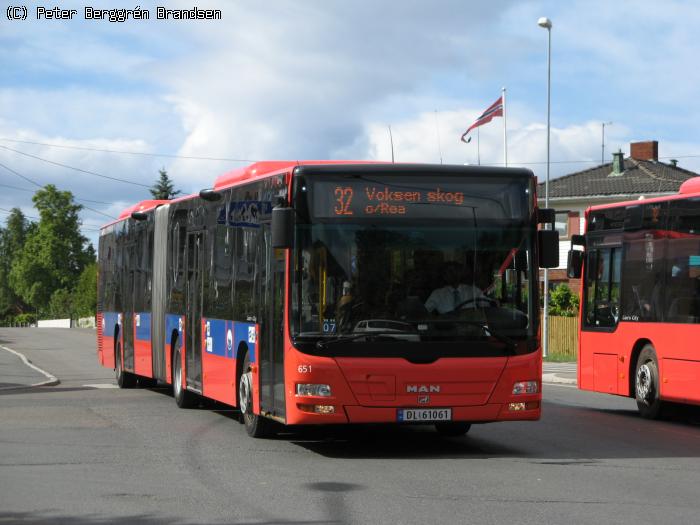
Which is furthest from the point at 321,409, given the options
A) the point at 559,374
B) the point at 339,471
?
the point at 559,374

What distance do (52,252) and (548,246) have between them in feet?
381

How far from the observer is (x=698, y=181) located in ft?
57.0

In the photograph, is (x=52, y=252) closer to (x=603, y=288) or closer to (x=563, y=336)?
(x=563, y=336)

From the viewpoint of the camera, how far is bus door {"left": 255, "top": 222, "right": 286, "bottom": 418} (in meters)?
13.5

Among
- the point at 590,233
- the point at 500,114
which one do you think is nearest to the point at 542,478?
the point at 590,233

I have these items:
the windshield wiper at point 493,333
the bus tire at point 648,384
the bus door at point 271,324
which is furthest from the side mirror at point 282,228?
the bus tire at point 648,384

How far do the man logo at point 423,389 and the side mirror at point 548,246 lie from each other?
172 cm

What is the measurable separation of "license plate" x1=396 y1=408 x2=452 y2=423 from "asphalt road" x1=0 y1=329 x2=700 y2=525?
408 mm

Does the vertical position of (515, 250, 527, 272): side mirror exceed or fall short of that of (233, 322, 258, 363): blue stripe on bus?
it exceeds it

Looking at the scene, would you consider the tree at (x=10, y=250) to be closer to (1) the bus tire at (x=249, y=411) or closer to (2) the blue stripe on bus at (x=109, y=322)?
(2) the blue stripe on bus at (x=109, y=322)

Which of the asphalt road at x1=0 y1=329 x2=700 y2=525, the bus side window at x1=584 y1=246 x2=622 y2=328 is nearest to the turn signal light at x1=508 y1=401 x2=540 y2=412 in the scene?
the asphalt road at x1=0 y1=329 x2=700 y2=525

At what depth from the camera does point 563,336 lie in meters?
44.5

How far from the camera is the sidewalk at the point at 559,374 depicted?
2972 cm

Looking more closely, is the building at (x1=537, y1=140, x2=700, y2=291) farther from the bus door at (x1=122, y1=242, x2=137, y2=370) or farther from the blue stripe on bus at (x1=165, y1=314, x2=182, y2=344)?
the blue stripe on bus at (x1=165, y1=314, x2=182, y2=344)
